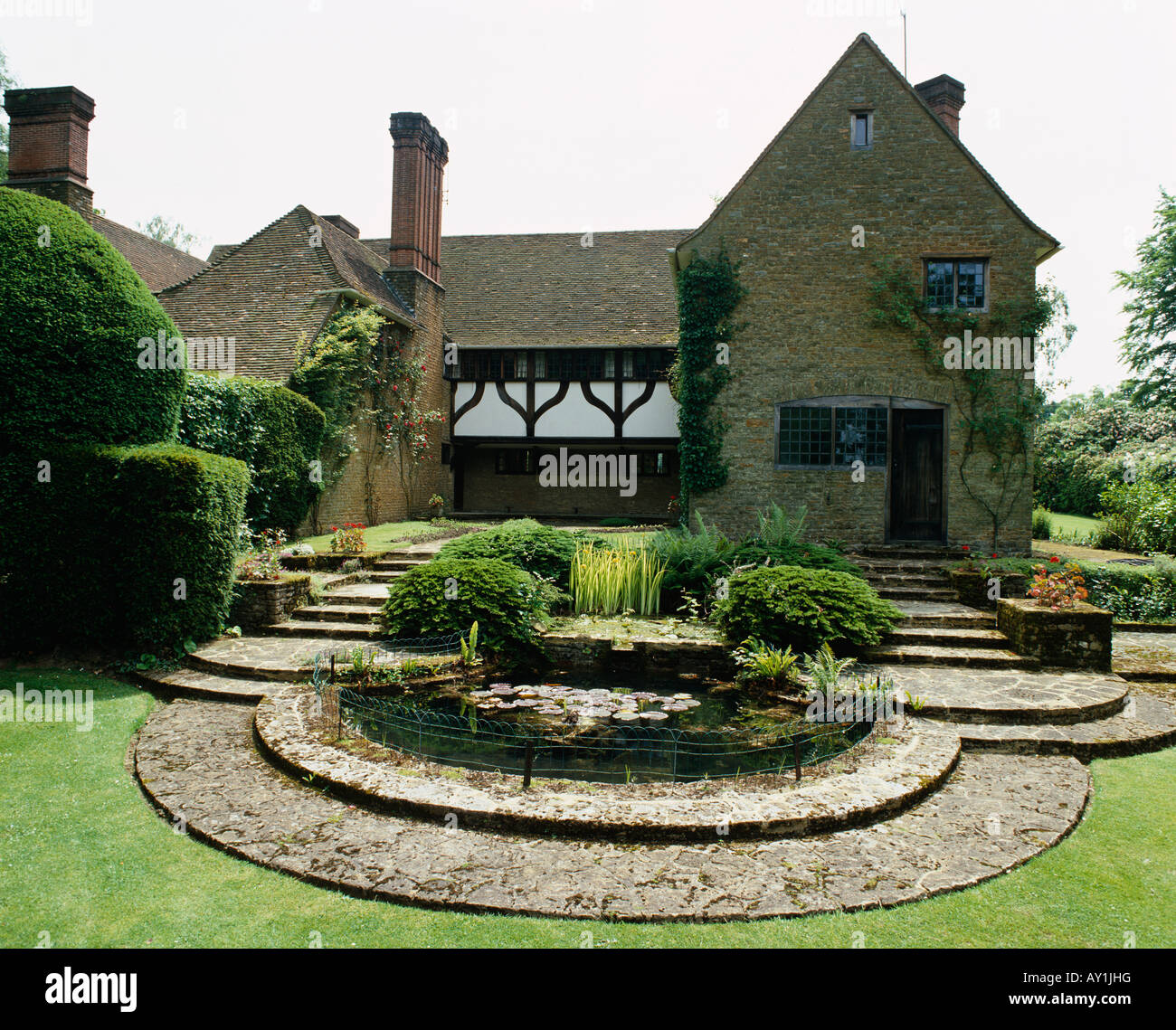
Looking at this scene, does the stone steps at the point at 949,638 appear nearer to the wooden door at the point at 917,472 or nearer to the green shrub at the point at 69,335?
the wooden door at the point at 917,472

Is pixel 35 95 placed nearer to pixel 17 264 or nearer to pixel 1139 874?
pixel 17 264

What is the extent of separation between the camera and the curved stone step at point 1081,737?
18.6 ft

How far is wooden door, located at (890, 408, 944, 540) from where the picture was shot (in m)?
13.2

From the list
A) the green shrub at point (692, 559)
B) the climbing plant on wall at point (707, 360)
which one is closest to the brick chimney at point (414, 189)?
the climbing plant on wall at point (707, 360)

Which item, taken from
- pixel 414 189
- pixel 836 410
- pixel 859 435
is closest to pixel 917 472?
pixel 859 435

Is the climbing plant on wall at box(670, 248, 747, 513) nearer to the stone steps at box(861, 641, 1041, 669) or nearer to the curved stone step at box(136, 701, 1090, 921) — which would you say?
the stone steps at box(861, 641, 1041, 669)

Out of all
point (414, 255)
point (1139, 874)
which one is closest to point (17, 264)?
point (1139, 874)

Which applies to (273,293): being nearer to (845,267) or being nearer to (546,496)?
(546,496)

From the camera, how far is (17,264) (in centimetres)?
716

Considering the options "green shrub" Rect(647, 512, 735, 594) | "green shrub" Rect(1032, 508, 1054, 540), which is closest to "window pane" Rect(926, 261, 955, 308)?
"green shrub" Rect(647, 512, 735, 594)

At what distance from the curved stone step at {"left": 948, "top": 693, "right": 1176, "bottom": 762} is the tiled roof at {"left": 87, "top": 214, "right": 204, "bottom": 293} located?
21.2 metres

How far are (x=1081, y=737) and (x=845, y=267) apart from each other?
9.69m

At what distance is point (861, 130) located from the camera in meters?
13.2

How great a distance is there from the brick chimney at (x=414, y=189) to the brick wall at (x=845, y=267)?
946cm
